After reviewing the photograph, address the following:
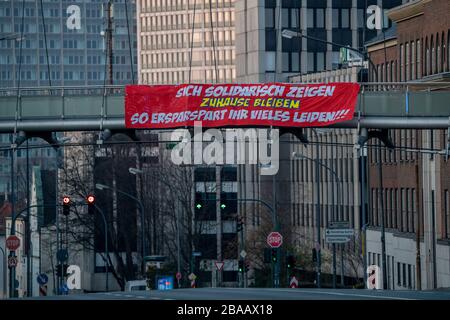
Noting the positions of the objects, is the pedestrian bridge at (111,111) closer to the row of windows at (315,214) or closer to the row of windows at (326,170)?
the row of windows at (326,170)

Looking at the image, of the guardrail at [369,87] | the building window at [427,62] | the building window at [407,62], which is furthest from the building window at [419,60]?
the building window at [407,62]

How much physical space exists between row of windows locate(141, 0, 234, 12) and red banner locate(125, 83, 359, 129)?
122 m

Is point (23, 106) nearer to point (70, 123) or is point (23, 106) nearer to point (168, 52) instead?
point (70, 123)

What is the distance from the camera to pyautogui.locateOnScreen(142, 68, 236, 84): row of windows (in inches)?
6796

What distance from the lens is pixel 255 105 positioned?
51.8 metres

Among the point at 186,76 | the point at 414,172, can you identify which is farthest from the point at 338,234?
the point at 186,76

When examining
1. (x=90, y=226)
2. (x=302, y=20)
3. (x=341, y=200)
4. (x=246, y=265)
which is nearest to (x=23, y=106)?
(x=246, y=265)

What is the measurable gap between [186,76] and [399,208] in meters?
94.0

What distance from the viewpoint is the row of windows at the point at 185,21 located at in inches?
6865

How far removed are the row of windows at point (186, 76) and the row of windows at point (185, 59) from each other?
28.5 inches

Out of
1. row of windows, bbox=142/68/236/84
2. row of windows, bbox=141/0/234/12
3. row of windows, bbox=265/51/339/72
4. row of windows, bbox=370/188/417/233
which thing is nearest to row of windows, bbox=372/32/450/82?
row of windows, bbox=370/188/417/233

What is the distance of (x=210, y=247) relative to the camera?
132500 millimetres

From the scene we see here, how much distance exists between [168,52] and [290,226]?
212 feet

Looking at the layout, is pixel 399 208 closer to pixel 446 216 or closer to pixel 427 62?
pixel 427 62
